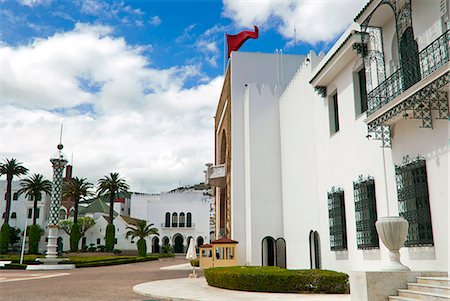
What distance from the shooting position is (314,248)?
18.6 metres

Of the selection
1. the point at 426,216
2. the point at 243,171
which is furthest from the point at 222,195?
the point at 426,216

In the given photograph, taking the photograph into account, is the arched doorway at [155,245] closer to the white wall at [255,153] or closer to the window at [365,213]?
the white wall at [255,153]

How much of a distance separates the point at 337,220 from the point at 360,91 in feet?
13.5

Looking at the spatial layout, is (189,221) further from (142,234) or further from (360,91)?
(360,91)

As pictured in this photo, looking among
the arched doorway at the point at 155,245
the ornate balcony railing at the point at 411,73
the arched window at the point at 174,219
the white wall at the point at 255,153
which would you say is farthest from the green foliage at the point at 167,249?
the ornate balcony railing at the point at 411,73

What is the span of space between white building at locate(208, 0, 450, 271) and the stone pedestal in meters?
0.80

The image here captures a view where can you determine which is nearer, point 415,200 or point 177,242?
point 415,200

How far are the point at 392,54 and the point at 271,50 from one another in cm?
1650

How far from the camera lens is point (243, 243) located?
2453cm

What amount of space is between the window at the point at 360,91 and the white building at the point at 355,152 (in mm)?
30

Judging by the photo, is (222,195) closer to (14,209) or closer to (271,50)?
(271,50)

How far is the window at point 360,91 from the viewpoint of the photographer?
13.5 meters

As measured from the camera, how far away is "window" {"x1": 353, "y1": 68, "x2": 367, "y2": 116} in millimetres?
13477

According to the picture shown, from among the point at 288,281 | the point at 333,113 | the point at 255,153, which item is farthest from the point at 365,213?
the point at 255,153
